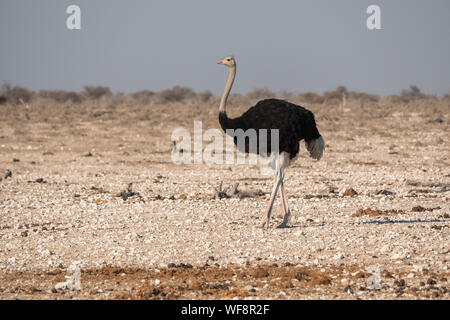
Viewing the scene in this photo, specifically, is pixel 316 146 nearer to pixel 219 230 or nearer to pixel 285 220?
pixel 285 220

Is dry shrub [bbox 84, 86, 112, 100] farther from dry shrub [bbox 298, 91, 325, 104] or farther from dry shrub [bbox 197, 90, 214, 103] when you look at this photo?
dry shrub [bbox 298, 91, 325, 104]

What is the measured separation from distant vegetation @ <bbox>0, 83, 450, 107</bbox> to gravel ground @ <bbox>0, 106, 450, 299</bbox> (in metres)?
28.5

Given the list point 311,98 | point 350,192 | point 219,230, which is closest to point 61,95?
point 311,98

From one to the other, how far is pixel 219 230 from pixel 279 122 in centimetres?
153

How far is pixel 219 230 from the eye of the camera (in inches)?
348

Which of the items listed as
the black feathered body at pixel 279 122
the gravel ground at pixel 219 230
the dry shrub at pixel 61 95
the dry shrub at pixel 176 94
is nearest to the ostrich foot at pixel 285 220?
the gravel ground at pixel 219 230

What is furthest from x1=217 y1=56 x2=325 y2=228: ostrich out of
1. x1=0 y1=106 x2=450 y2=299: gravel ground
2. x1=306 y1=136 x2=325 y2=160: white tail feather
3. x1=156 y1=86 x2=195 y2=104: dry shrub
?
x1=156 y1=86 x2=195 y2=104: dry shrub

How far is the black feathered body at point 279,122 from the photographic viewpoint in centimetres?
886

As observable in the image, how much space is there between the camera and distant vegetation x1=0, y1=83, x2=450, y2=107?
46916 mm

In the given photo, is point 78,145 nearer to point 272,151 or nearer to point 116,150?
point 116,150

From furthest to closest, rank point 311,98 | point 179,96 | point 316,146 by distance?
point 179,96
point 311,98
point 316,146

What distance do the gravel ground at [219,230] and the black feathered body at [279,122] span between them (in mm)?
1082
